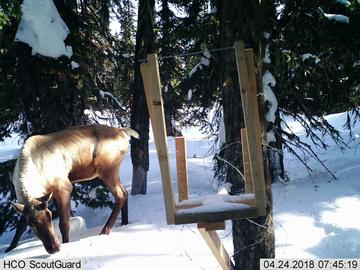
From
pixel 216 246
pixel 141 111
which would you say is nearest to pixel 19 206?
pixel 216 246

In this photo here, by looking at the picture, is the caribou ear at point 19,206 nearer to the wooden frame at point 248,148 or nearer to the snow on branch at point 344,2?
the wooden frame at point 248,148

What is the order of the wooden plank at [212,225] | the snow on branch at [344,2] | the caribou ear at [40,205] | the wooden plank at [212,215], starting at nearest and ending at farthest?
the wooden plank at [212,215], the wooden plank at [212,225], the caribou ear at [40,205], the snow on branch at [344,2]

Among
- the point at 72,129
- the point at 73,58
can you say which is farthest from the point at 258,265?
the point at 73,58

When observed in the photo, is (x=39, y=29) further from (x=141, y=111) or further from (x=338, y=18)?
(x=338, y=18)

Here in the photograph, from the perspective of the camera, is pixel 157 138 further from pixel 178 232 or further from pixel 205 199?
pixel 178 232

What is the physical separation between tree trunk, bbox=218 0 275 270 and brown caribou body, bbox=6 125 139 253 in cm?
295

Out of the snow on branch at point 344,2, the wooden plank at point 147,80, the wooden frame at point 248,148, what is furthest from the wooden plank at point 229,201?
the snow on branch at point 344,2

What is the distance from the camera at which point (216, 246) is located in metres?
4.34

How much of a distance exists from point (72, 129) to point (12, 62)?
6.87 ft

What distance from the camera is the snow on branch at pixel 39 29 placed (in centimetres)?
838

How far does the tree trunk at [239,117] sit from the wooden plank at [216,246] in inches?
9.1

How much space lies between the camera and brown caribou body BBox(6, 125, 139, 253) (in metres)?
6.47

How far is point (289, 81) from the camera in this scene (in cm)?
888

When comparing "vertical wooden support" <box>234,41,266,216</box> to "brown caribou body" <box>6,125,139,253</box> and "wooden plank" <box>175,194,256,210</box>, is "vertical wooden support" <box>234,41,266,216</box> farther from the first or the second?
"brown caribou body" <box>6,125,139,253</box>
